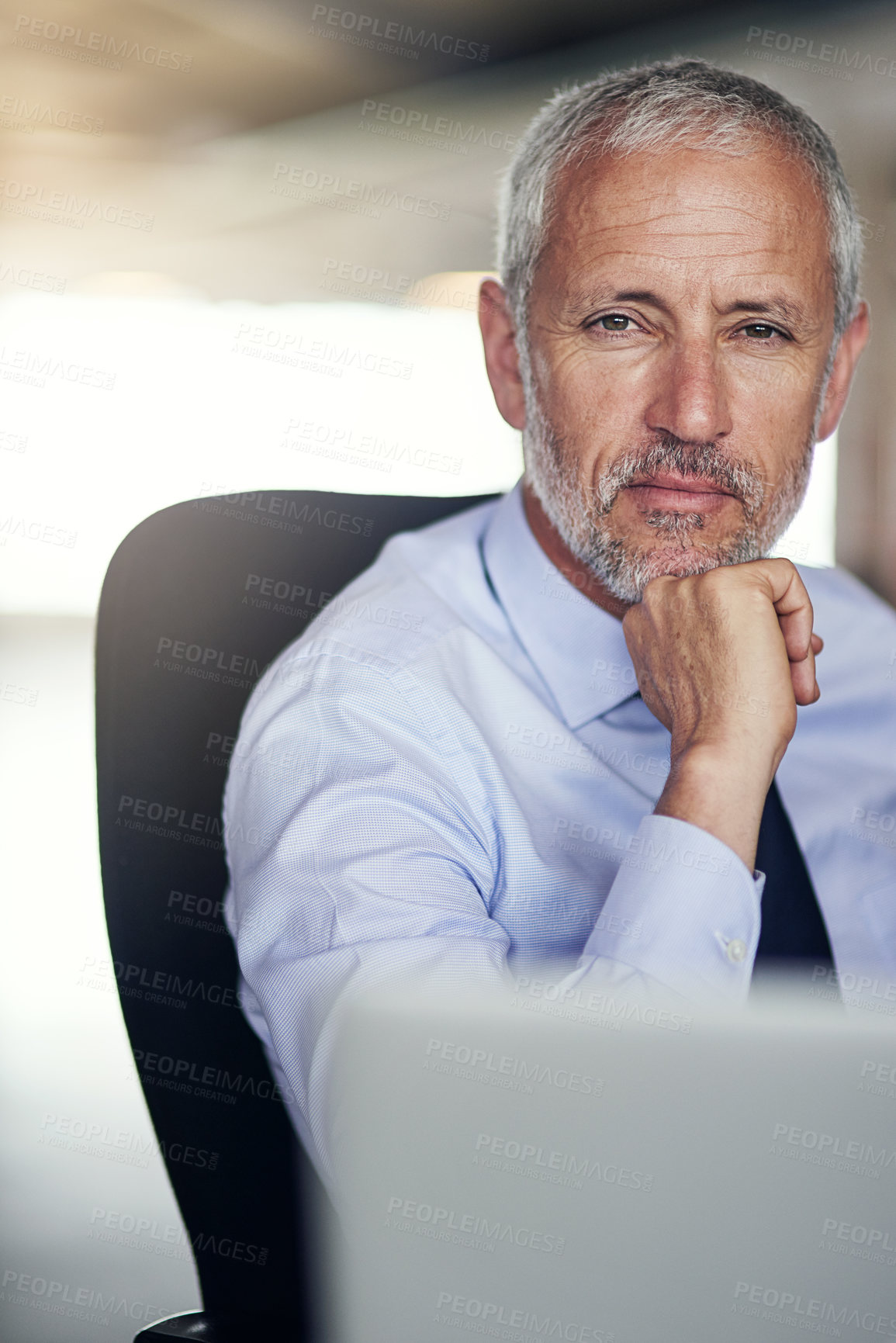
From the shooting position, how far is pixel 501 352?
1.34m

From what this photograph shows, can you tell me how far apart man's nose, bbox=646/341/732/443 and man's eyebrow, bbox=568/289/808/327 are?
0.18ft

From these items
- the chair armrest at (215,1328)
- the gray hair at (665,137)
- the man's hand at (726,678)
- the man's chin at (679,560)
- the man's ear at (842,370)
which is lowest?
the chair armrest at (215,1328)

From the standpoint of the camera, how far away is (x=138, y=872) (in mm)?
1020

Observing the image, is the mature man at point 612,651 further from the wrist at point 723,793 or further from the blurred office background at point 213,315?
the blurred office background at point 213,315

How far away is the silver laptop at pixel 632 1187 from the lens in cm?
40

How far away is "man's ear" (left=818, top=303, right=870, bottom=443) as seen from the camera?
1271 mm

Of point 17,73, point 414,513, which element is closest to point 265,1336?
point 414,513

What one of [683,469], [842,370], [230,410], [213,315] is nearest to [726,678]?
[683,469]

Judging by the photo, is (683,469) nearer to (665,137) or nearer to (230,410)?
(665,137)

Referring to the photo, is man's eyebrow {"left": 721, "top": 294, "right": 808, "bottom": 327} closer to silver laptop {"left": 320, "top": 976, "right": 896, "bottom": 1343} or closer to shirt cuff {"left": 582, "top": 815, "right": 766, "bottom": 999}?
shirt cuff {"left": 582, "top": 815, "right": 766, "bottom": 999}

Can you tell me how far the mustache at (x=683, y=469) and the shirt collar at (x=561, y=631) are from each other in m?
0.11

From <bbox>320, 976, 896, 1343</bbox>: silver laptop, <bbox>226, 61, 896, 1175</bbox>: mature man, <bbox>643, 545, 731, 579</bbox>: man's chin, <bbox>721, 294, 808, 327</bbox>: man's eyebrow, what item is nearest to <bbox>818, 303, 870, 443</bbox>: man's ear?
<bbox>226, 61, 896, 1175</bbox>: mature man

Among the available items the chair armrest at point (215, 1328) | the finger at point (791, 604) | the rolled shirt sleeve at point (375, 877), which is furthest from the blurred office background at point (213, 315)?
the chair armrest at point (215, 1328)

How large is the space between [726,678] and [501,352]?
1.99 ft
